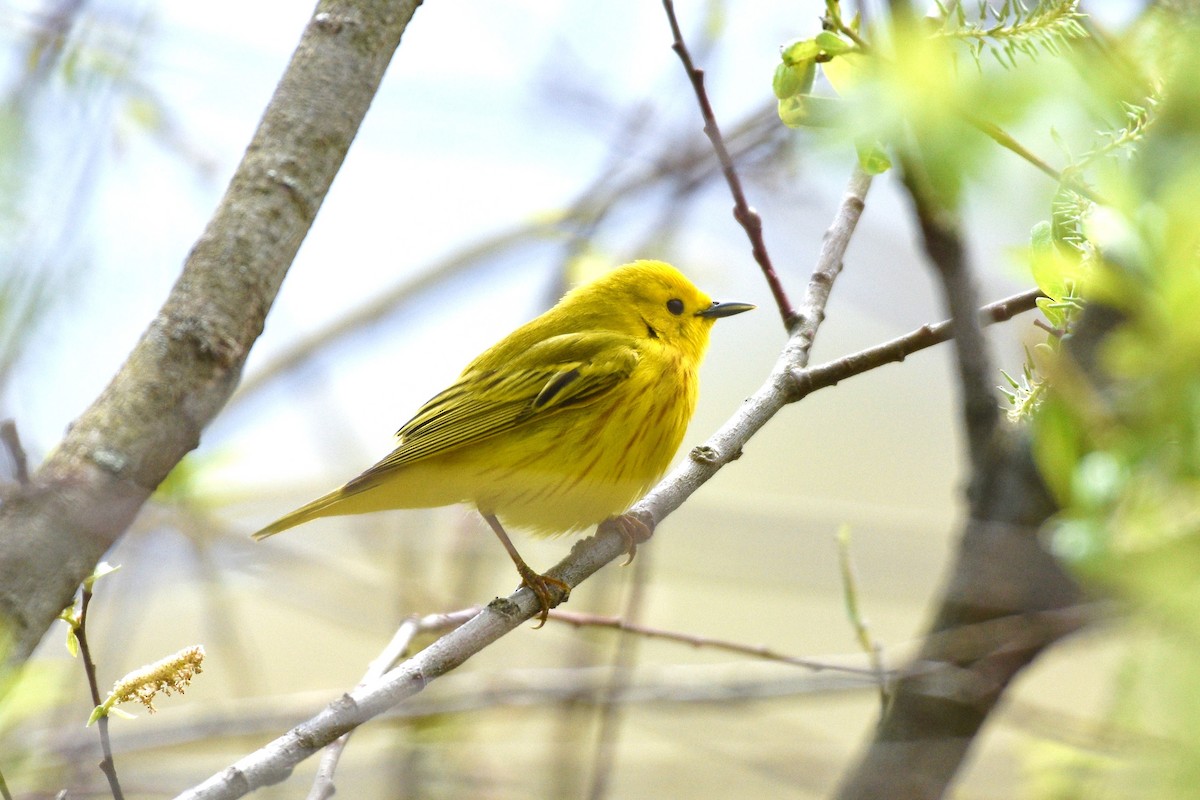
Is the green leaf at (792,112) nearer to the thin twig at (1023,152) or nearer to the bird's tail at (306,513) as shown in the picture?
the thin twig at (1023,152)

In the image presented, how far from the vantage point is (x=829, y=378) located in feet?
8.79

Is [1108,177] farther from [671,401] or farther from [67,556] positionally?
[671,401]

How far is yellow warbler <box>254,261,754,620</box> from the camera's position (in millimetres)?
3666

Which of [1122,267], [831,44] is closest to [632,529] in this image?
[831,44]

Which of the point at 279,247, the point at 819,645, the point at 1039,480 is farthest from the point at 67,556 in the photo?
the point at 819,645

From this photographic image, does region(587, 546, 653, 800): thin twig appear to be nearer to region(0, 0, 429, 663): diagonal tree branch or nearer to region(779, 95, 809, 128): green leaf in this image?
region(0, 0, 429, 663): diagonal tree branch

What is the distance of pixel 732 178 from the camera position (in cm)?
249

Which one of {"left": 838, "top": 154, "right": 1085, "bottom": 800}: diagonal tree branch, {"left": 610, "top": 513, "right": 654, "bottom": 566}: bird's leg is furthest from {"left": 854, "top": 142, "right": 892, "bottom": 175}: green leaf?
{"left": 610, "top": 513, "right": 654, "bottom": 566}: bird's leg

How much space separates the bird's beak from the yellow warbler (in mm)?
232

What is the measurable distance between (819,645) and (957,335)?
5.89 meters

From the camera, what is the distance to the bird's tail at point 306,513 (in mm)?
3545

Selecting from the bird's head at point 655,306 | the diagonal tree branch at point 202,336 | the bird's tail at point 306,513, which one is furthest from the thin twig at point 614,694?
A: the bird's head at point 655,306

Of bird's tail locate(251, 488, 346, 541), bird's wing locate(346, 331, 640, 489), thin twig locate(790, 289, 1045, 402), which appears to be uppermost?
thin twig locate(790, 289, 1045, 402)

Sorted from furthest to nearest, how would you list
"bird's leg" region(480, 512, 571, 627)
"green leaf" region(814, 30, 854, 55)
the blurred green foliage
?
"bird's leg" region(480, 512, 571, 627) → "green leaf" region(814, 30, 854, 55) → the blurred green foliage
